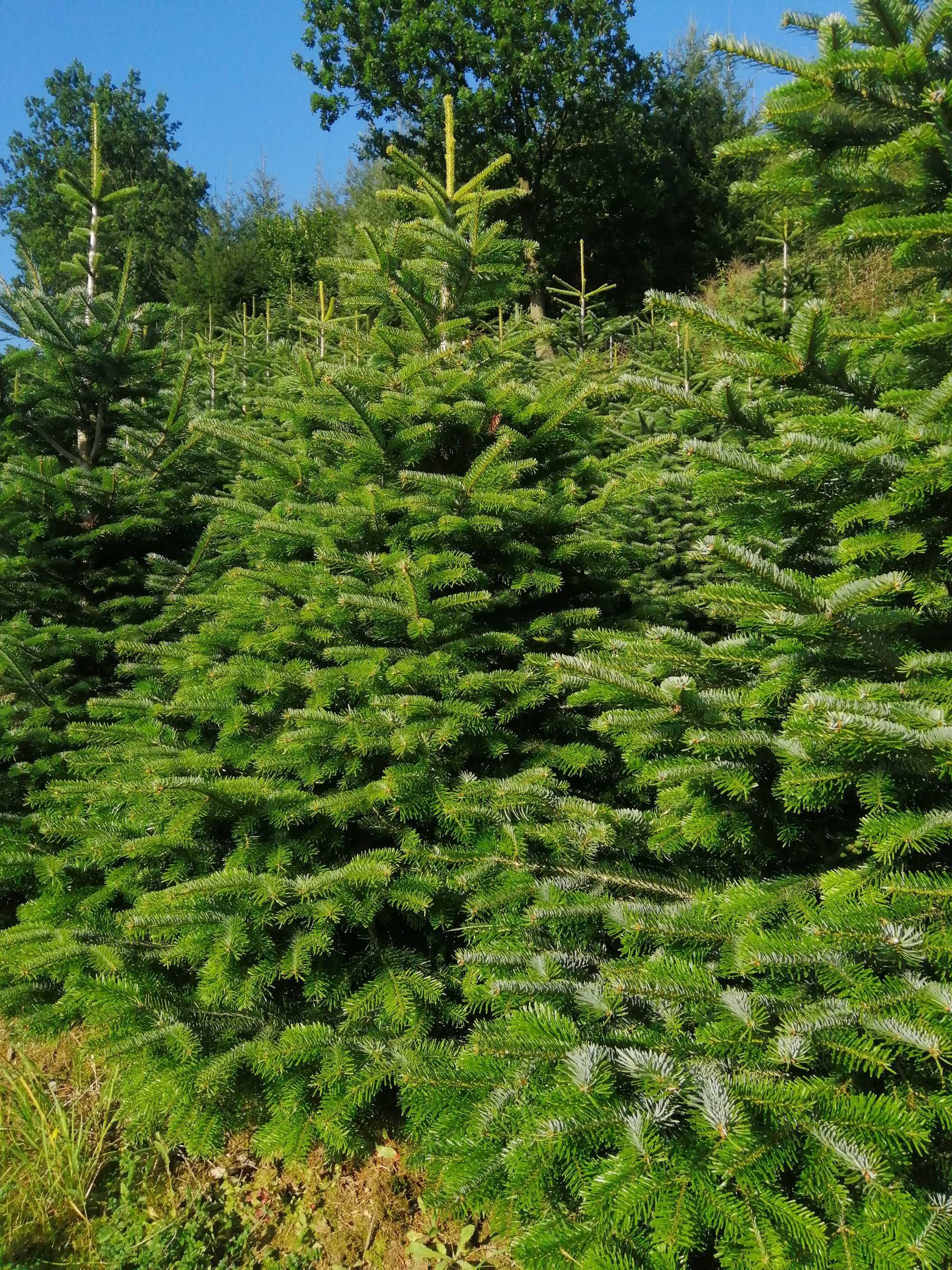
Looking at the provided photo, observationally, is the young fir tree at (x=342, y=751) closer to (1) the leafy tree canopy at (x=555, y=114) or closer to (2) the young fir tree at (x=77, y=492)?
(2) the young fir tree at (x=77, y=492)

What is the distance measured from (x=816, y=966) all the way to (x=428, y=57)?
26.4 metres

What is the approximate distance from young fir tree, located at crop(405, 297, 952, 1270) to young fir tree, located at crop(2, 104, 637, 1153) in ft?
1.22

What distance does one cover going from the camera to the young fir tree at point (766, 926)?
148 centimetres

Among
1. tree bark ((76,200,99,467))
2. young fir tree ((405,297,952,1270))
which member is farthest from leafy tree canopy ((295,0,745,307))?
young fir tree ((405,297,952,1270))

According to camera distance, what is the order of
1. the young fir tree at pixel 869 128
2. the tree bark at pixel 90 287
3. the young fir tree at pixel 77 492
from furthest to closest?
the tree bark at pixel 90 287 < the young fir tree at pixel 77 492 < the young fir tree at pixel 869 128

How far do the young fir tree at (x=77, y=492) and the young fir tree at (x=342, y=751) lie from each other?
1.39 feet

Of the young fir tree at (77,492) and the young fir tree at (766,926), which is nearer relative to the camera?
the young fir tree at (766,926)

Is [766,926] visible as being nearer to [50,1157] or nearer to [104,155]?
[50,1157]

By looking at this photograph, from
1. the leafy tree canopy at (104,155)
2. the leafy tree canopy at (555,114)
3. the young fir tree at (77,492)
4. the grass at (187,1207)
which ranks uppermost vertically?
the leafy tree canopy at (104,155)

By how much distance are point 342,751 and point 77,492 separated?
2328mm

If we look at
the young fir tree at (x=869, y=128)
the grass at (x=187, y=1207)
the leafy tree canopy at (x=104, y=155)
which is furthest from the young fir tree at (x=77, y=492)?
the leafy tree canopy at (x=104, y=155)

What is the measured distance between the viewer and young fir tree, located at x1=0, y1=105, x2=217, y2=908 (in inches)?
145

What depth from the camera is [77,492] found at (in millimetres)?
3914

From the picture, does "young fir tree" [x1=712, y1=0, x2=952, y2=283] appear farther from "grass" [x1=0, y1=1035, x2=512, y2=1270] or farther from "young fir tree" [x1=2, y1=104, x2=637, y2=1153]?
"grass" [x1=0, y1=1035, x2=512, y2=1270]
